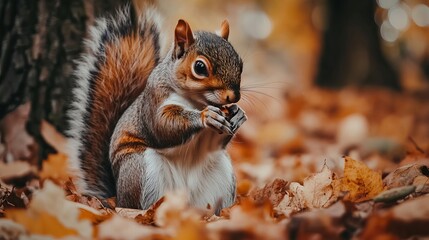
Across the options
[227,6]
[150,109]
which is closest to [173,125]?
[150,109]

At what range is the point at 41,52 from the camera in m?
3.01

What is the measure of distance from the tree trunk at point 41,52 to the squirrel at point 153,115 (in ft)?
1.37

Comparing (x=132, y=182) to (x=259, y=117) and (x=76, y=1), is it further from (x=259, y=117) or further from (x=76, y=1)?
(x=259, y=117)

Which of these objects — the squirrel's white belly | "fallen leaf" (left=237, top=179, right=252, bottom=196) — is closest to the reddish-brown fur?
the squirrel's white belly

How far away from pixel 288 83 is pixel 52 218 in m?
5.44

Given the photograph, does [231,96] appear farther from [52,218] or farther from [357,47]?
[357,47]

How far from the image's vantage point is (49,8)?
2992mm

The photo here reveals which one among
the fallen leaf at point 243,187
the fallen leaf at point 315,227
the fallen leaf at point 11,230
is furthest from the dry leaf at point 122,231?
the fallen leaf at point 243,187

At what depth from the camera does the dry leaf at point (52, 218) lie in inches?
61.5

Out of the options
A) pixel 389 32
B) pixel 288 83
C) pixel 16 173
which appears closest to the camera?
pixel 16 173

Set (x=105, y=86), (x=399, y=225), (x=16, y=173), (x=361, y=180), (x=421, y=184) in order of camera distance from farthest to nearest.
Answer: (x=16, y=173) < (x=105, y=86) < (x=361, y=180) < (x=421, y=184) < (x=399, y=225)

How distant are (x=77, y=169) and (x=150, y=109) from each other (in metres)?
0.48

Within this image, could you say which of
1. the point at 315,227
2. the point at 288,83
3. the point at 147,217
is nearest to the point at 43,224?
the point at 147,217

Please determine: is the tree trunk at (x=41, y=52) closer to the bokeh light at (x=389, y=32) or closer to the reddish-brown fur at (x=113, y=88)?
the reddish-brown fur at (x=113, y=88)
